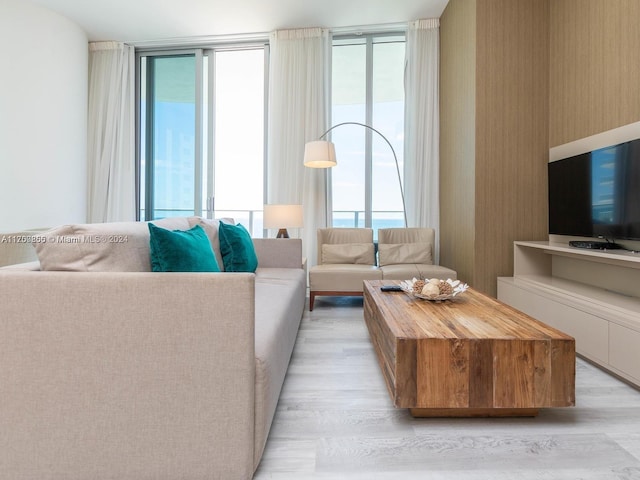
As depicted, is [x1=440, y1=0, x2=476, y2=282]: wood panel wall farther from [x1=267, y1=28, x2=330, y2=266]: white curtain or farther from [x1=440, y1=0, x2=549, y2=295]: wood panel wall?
[x1=267, y1=28, x2=330, y2=266]: white curtain

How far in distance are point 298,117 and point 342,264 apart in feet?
6.53

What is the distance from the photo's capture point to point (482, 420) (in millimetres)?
1461

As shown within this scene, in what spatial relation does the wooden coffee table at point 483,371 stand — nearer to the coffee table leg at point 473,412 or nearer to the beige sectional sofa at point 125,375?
the coffee table leg at point 473,412

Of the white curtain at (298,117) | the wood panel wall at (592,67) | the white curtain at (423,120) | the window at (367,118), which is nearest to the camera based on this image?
the wood panel wall at (592,67)

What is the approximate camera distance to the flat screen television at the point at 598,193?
217 centimetres

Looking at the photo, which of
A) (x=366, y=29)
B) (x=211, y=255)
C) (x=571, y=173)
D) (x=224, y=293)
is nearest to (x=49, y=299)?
(x=224, y=293)

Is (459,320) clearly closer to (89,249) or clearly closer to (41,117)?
(89,249)

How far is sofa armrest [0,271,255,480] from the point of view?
3.32 feet

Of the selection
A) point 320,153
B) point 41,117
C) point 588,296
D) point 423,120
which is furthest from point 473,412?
point 41,117

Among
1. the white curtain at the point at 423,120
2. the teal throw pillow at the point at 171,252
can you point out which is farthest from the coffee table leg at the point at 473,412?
the white curtain at the point at 423,120

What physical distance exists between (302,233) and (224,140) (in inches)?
66.0

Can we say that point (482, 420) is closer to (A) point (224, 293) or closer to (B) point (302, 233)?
(A) point (224, 293)

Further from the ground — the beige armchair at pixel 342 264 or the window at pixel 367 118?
the window at pixel 367 118

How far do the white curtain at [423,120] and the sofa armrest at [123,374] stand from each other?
12.0 ft
